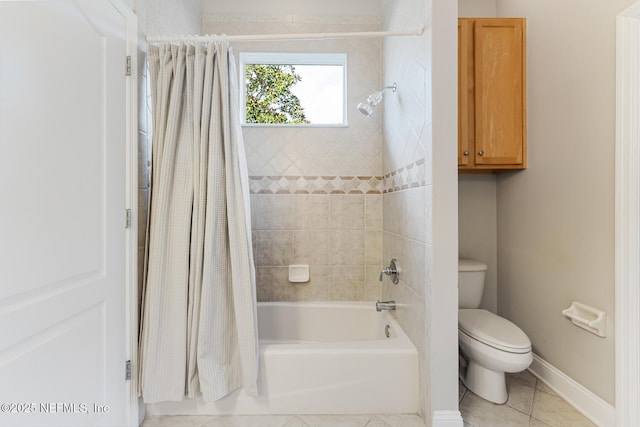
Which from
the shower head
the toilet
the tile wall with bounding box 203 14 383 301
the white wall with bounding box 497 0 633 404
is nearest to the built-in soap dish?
the tile wall with bounding box 203 14 383 301

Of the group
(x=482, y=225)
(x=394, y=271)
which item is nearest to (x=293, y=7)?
(x=394, y=271)

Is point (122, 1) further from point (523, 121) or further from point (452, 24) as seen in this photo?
point (523, 121)

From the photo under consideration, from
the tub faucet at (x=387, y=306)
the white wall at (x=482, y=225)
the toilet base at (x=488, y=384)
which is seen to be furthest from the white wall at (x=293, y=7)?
the toilet base at (x=488, y=384)

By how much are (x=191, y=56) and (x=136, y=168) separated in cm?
62

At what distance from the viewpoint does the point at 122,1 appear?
1.33 metres

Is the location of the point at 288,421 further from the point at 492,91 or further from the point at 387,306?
the point at 492,91

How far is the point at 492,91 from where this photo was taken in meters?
1.91

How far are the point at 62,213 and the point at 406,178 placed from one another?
160cm

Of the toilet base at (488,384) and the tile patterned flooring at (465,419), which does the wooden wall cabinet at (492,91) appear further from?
the tile patterned flooring at (465,419)

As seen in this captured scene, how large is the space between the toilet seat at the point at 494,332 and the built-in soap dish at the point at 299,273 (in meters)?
1.11

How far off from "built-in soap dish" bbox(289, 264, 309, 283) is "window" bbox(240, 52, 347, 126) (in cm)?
115

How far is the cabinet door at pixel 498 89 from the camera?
1906 mm

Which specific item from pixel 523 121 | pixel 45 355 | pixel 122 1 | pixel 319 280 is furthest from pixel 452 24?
pixel 45 355

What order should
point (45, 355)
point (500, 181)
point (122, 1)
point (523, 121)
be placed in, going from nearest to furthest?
point (45, 355), point (122, 1), point (523, 121), point (500, 181)
